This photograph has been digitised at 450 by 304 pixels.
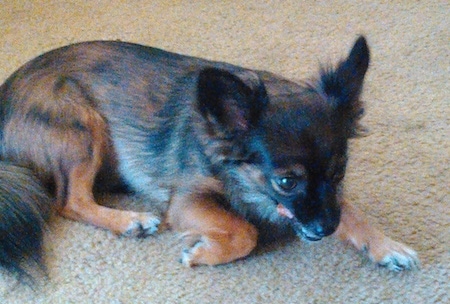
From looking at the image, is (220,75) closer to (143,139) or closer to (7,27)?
(143,139)

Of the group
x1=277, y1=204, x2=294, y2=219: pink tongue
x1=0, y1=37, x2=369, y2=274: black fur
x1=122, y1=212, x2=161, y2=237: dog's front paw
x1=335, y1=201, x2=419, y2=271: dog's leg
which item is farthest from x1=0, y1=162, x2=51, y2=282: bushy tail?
x1=335, y1=201, x2=419, y2=271: dog's leg

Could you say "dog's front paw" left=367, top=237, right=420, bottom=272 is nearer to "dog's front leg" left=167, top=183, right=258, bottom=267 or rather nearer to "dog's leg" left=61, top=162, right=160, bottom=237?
"dog's front leg" left=167, top=183, right=258, bottom=267

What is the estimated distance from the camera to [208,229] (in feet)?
4.50

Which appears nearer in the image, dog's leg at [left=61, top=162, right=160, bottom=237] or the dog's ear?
the dog's ear

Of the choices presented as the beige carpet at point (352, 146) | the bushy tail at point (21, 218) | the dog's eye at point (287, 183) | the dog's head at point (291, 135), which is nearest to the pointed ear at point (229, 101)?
the dog's head at point (291, 135)

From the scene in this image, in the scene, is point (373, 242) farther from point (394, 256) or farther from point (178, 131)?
point (178, 131)

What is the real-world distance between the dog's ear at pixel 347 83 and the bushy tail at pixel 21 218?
31.0 inches

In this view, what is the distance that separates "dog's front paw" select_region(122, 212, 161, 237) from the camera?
1435 mm

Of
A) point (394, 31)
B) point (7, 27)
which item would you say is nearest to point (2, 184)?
point (7, 27)

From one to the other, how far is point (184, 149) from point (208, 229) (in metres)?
0.22

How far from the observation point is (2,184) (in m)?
1.41

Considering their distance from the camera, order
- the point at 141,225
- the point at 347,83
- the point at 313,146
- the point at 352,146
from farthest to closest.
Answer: the point at 352,146
the point at 141,225
the point at 347,83
the point at 313,146

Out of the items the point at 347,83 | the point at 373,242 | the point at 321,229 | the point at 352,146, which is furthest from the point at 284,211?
the point at 352,146

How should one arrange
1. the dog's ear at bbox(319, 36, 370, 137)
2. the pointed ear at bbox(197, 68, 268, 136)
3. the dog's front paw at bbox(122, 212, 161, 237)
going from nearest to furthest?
the pointed ear at bbox(197, 68, 268, 136) < the dog's ear at bbox(319, 36, 370, 137) < the dog's front paw at bbox(122, 212, 161, 237)
